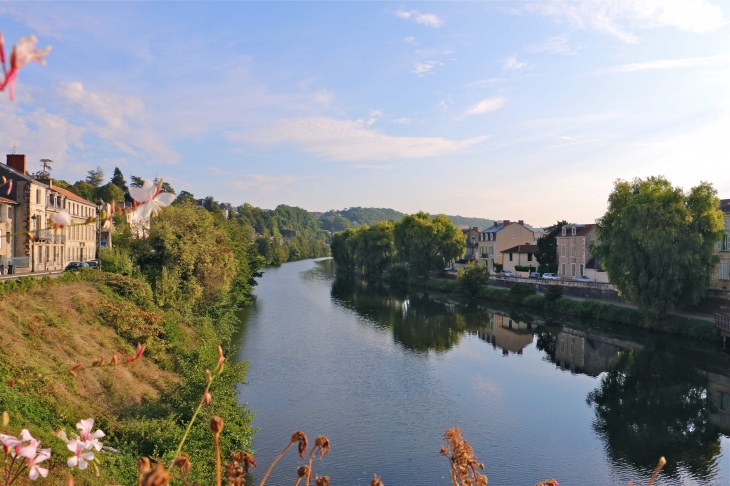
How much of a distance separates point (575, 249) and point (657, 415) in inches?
1570

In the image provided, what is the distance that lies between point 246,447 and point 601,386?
56.4 ft

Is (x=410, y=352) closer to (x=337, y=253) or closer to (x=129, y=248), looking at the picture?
(x=129, y=248)

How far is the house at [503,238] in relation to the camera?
7544 cm

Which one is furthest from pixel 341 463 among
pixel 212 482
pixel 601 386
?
pixel 601 386

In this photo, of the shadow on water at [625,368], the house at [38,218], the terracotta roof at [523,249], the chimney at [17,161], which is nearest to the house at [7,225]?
the house at [38,218]

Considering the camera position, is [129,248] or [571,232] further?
[571,232]

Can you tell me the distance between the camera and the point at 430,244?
6562 centimetres

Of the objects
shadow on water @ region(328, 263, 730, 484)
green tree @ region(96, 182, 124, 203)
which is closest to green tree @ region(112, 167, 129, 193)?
green tree @ region(96, 182, 124, 203)

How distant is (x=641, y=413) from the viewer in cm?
2111

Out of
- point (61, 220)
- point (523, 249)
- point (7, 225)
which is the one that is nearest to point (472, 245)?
point (523, 249)

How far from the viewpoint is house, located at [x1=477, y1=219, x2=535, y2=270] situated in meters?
75.4

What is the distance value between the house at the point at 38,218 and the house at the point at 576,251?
47730mm

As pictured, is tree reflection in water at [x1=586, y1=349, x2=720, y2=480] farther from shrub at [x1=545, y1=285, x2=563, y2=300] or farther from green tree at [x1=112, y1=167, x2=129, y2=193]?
green tree at [x1=112, y1=167, x2=129, y2=193]

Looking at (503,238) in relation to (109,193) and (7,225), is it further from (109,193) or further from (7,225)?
(7,225)
